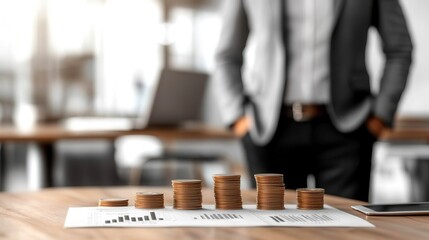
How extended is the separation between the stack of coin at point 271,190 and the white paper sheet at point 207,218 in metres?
0.02

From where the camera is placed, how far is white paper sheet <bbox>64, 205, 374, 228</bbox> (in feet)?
4.27

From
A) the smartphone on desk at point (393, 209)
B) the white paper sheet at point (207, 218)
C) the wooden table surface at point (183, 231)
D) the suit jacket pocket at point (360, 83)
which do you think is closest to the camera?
the wooden table surface at point (183, 231)

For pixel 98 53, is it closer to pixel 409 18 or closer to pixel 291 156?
pixel 409 18

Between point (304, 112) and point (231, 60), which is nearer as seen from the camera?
point (304, 112)

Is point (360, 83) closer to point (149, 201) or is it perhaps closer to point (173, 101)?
point (149, 201)

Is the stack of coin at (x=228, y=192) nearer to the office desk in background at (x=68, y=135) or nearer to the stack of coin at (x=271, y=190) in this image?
the stack of coin at (x=271, y=190)

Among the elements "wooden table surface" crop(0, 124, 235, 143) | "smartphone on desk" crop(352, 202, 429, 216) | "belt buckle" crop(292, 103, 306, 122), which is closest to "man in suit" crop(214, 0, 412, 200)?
"belt buckle" crop(292, 103, 306, 122)

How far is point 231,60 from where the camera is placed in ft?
9.53

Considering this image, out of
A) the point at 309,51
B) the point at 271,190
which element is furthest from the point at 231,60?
the point at 271,190

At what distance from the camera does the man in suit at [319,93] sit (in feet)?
8.34

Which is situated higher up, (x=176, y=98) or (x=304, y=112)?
(x=176, y=98)

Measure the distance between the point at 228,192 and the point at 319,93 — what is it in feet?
Answer: 3.74

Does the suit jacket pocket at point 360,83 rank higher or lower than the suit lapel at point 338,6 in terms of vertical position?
lower

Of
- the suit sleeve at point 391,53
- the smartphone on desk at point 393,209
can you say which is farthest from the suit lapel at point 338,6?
the smartphone on desk at point 393,209
